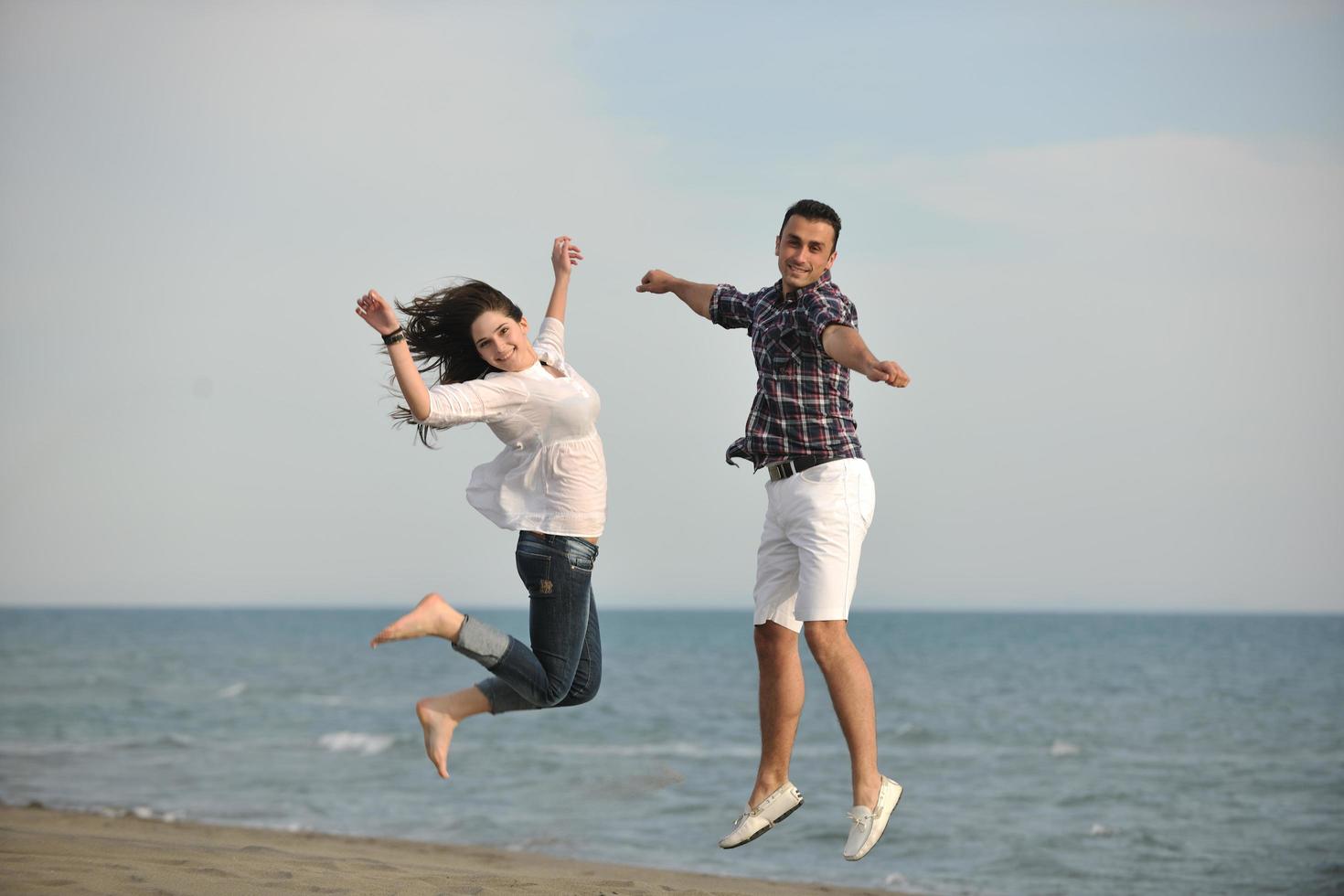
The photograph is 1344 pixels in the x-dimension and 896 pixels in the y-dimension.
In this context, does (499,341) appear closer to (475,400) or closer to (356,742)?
(475,400)

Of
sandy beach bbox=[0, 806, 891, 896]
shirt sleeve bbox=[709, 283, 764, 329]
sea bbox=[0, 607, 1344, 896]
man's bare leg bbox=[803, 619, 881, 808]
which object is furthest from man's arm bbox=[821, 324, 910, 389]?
sea bbox=[0, 607, 1344, 896]

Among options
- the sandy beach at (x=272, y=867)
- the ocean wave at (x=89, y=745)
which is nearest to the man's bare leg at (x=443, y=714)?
the sandy beach at (x=272, y=867)

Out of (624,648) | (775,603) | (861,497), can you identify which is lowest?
(624,648)

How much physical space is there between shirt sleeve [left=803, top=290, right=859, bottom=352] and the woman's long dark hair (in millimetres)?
1250

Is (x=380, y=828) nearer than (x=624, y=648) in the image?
Yes

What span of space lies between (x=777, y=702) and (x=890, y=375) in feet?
5.87

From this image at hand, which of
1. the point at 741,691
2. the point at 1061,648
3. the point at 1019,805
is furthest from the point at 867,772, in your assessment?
the point at 1061,648

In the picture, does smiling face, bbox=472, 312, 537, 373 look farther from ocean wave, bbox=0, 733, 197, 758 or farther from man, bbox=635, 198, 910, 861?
ocean wave, bbox=0, 733, 197, 758

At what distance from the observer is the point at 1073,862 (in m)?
14.5

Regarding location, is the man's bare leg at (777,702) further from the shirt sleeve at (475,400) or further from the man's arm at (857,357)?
the shirt sleeve at (475,400)

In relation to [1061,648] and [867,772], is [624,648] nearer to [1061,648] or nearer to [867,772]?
[1061,648]

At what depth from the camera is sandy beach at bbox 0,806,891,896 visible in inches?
284

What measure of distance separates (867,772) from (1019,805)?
13438mm

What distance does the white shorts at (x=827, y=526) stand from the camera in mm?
5445
